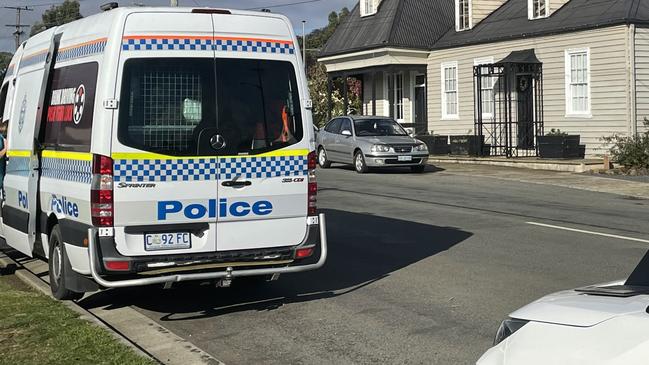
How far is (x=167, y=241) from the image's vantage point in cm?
693

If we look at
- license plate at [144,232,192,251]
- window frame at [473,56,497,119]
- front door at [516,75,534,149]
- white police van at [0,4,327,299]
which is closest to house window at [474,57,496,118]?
window frame at [473,56,497,119]

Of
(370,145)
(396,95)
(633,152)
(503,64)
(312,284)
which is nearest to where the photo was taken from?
(312,284)

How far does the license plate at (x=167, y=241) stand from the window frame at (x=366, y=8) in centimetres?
2895

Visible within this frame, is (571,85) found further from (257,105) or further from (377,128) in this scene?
(257,105)

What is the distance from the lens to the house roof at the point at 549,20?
24.1 metres

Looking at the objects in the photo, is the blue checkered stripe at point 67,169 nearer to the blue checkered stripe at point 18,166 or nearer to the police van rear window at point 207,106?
the police van rear window at point 207,106

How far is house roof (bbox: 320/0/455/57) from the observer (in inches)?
1272

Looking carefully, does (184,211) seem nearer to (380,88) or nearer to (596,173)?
(596,173)

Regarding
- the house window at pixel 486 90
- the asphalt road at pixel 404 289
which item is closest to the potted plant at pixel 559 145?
the house window at pixel 486 90

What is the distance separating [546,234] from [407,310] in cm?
482

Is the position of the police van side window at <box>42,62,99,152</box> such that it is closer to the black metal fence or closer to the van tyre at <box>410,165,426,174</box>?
the van tyre at <box>410,165,426,174</box>

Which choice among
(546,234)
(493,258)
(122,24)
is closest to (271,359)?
(122,24)

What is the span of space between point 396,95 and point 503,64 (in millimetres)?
8621

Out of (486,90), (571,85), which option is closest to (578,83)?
(571,85)
